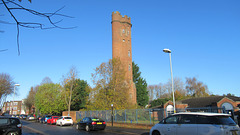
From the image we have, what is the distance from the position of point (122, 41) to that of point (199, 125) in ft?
118

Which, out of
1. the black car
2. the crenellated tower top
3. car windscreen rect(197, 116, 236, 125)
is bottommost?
the black car

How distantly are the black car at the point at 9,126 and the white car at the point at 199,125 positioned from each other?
8.21 metres

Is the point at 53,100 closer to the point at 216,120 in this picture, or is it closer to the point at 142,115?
the point at 142,115

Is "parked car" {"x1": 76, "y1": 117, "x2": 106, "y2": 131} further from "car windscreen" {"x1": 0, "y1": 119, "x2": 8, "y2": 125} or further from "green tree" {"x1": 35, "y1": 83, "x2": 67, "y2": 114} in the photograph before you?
"green tree" {"x1": 35, "y1": 83, "x2": 67, "y2": 114}

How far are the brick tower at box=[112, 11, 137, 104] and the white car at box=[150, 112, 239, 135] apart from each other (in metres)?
31.4

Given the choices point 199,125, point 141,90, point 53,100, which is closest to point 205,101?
point 141,90

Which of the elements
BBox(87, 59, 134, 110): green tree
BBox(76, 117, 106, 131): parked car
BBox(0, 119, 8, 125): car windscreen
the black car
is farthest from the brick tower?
BBox(0, 119, 8, 125): car windscreen

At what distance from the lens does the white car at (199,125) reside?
727 centimetres

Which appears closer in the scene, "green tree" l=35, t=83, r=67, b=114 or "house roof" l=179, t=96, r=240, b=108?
"green tree" l=35, t=83, r=67, b=114

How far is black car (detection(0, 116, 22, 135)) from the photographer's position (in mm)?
10641

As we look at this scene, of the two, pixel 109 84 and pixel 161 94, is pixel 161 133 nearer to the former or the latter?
pixel 109 84

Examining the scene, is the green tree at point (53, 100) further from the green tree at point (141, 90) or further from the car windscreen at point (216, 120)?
the car windscreen at point (216, 120)

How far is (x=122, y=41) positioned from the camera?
140 feet

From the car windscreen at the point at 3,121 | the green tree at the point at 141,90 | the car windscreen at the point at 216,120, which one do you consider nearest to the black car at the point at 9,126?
the car windscreen at the point at 3,121
